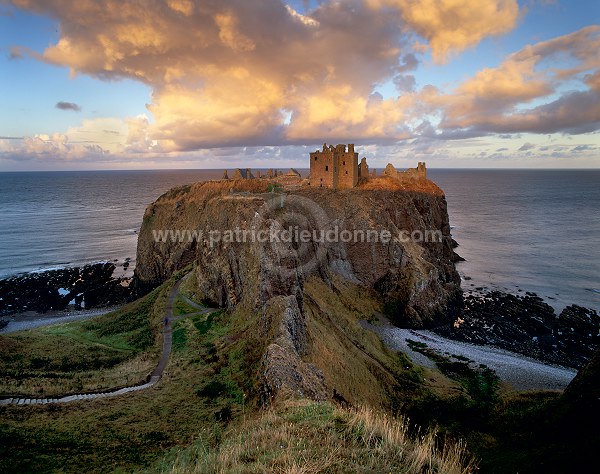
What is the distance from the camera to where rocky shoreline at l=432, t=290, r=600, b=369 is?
4722 centimetres

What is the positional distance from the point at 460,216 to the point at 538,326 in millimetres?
104554

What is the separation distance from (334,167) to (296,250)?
71.1 feet

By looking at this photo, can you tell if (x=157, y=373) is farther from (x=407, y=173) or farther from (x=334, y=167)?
(x=407, y=173)

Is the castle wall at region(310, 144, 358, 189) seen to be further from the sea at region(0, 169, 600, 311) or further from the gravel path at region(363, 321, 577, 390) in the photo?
the sea at region(0, 169, 600, 311)

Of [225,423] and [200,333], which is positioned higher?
[225,423]

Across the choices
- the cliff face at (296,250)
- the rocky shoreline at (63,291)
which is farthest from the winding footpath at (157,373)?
the rocky shoreline at (63,291)

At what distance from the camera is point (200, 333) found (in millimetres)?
36438

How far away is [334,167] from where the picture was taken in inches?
2640

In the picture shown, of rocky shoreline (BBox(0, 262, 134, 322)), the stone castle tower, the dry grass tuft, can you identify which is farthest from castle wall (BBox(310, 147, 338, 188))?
the dry grass tuft

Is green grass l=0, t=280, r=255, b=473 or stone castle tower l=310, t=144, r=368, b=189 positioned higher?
stone castle tower l=310, t=144, r=368, b=189

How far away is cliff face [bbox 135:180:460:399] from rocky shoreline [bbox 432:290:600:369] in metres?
4.00

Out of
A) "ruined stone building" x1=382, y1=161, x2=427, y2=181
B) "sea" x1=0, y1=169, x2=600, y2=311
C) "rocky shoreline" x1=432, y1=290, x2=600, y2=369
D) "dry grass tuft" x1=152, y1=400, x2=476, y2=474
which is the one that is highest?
"ruined stone building" x1=382, y1=161, x2=427, y2=181

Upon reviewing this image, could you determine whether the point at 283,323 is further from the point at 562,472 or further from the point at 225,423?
the point at 562,472

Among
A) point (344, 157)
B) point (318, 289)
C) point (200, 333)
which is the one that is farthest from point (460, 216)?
point (200, 333)
